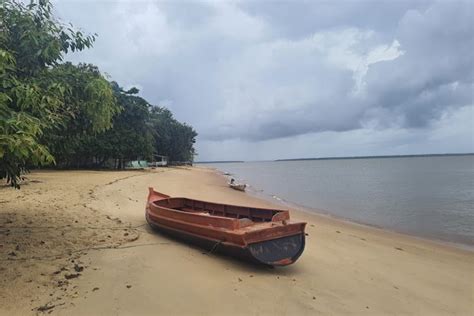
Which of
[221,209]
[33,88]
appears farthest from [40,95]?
[221,209]

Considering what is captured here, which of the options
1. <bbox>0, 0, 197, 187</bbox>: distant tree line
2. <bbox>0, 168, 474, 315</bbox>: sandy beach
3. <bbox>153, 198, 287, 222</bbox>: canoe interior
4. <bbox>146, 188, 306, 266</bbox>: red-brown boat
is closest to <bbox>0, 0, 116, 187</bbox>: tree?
<bbox>0, 0, 197, 187</bbox>: distant tree line

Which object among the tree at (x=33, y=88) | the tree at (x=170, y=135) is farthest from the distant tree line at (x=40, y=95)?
the tree at (x=170, y=135)

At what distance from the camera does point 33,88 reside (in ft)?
15.0

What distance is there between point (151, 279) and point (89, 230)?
3.35m

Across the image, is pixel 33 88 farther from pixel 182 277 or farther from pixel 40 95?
pixel 182 277

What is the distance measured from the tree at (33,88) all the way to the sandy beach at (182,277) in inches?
65.2

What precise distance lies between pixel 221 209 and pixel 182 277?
436cm

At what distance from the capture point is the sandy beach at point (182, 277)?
4656 millimetres

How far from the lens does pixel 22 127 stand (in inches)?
147

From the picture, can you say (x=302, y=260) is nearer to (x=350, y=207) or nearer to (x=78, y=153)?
(x=350, y=207)

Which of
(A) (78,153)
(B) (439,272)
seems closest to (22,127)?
(B) (439,272)

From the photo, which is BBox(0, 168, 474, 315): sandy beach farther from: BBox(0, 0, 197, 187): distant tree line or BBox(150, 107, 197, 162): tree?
BBox(150, 107, 197, 162): tree

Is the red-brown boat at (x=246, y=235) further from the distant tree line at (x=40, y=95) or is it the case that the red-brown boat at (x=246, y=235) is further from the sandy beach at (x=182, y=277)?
the distant tree line at (x=40, y=95)

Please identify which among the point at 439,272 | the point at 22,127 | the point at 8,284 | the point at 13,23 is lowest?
the point at 439,272
